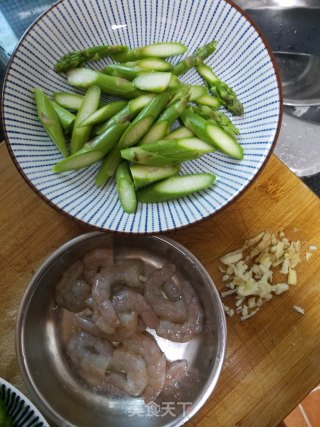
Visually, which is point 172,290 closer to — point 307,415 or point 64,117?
point 64,117

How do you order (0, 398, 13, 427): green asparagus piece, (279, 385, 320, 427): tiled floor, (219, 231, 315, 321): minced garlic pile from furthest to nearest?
(279, 385, 320, 427): tiled floor → (219, 231, 315, 321): minced garlic pile → (0, 398, 13, 427): green asparagus piece

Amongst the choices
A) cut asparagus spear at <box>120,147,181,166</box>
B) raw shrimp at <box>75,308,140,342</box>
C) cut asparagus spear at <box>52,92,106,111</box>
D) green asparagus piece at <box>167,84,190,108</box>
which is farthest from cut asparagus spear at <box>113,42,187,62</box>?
raw shrimp at <box>75,308,140,342</box>

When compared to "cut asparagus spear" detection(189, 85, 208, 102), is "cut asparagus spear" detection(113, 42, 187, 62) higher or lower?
higher

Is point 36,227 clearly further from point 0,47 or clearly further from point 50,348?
point 0,47

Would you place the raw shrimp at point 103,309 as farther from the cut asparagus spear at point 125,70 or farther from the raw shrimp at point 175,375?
the cut asparagus spear at point 125,70

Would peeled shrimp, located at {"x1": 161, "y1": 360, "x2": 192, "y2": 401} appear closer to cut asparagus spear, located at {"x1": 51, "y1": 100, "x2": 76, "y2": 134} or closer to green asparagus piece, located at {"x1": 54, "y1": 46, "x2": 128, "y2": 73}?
cut asparagus spear, located at {"x1": 51, "y1": 100, "x2": 76, "y2": 134}

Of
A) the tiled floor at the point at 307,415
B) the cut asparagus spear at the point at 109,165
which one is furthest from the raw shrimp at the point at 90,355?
the tiled floor at the point at 307,415
